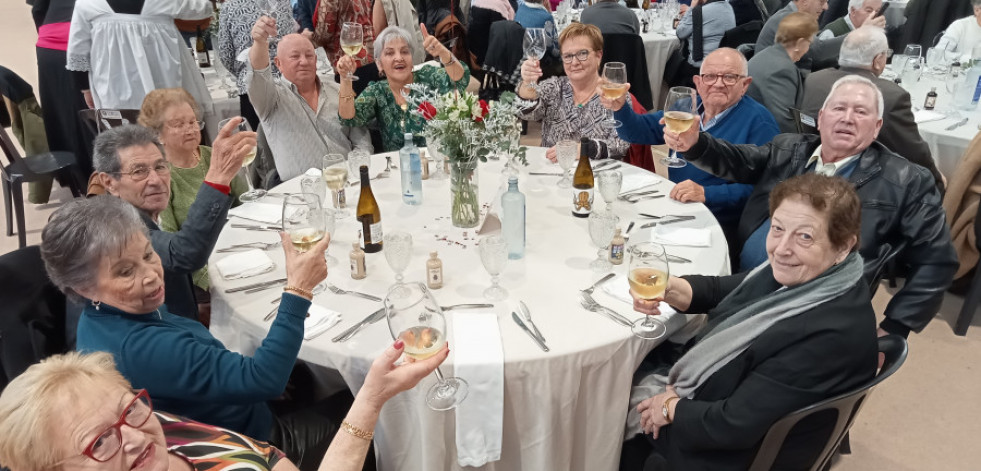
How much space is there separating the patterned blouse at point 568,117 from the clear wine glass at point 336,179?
3.47 feet

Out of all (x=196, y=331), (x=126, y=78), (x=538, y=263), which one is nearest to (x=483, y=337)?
(x=538, y=263)

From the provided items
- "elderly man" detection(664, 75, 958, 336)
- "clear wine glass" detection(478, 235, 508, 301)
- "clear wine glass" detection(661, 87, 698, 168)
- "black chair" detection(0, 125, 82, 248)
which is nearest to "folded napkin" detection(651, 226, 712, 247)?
"elderly man" detection(664, 75, 958, 336)

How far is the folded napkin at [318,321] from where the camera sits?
188 cm

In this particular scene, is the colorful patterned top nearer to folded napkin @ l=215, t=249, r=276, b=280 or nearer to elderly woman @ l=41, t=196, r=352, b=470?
elderly woman @ l=41, t=196, r=352, b=470

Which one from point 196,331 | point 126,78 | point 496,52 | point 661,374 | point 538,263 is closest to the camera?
point 196,331

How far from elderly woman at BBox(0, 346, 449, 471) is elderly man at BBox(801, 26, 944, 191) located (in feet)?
9.55

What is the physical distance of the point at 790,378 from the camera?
5.22ft

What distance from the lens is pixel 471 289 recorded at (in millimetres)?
2092

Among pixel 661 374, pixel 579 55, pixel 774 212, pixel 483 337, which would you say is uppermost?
pixel 579 55

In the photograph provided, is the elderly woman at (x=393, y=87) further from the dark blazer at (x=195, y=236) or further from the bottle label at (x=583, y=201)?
the dark blazer at (x=195, y=236)

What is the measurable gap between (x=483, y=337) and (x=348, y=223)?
976 mm

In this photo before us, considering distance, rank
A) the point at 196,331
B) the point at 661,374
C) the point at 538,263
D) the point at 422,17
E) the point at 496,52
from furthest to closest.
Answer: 1. the point at 422,17
2. the point at 496,52
3. the point at 538,263
4. the point at 661,374
5. the point at 196,331

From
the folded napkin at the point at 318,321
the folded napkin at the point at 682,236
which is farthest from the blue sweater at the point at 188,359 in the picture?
the folded napkin at the point at 682,236

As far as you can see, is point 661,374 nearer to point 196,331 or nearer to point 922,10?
point 196,331
